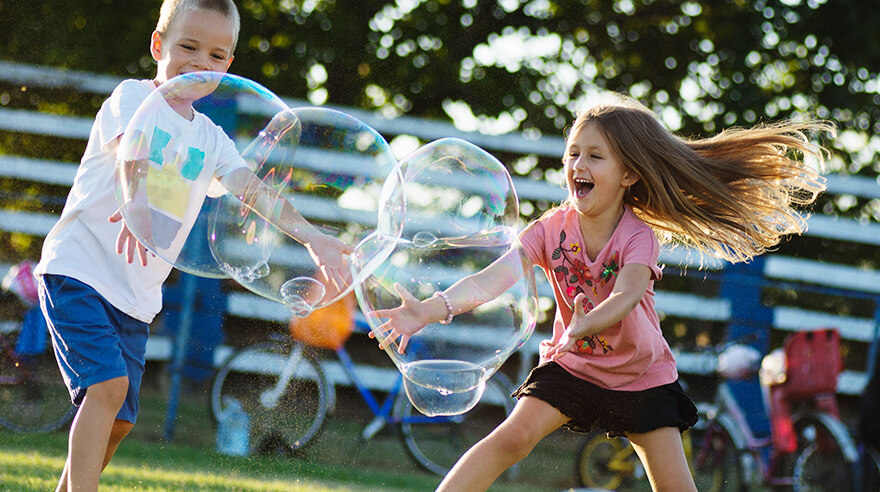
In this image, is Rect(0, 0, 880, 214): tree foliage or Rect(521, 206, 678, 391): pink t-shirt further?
Rect(0, 0, 880, 214): tree foliage

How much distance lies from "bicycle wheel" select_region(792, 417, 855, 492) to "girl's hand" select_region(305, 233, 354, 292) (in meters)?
3.93

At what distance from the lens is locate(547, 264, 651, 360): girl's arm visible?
8.84 feet

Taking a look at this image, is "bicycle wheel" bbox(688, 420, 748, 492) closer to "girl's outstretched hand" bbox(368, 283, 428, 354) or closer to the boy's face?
"girl's outstretched hand" bbox(368, 283, 428, 354)

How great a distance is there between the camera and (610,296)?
2.79m

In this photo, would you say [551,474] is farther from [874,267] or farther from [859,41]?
[859,41]

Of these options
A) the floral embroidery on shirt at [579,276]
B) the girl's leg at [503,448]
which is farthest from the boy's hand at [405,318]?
the floral embroidery on shirt at [579,276]

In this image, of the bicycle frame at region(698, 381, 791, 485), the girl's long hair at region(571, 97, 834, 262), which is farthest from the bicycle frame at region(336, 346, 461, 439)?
the girl's long hair at region(571, 97, 834, 262)

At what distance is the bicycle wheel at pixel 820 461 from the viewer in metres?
5.64

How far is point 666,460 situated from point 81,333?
1680 millimetres

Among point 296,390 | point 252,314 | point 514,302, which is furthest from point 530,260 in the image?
point 252,314

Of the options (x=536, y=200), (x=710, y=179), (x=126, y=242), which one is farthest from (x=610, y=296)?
(x=536, y=200)

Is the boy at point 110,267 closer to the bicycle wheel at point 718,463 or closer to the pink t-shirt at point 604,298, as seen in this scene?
the pink t-shirt at point 604,298

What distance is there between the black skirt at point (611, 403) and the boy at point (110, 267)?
2.33ft

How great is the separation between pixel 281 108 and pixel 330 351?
3870mm
